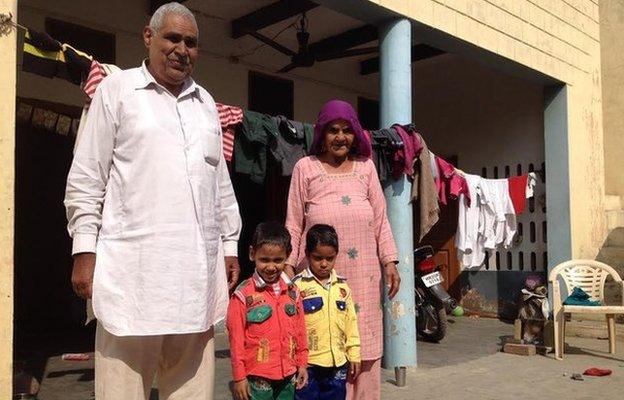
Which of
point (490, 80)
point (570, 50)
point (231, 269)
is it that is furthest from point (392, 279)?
point (490, 80)

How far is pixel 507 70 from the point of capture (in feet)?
23.2

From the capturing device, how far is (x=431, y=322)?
6.82 meters

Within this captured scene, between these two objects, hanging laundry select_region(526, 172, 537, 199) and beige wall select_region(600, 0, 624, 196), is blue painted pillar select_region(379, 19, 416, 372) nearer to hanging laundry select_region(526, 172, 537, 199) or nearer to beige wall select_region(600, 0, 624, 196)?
hanging laundry select_region(526, 172, 537, 199)

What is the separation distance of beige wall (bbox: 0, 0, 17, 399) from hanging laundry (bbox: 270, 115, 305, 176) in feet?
6.21

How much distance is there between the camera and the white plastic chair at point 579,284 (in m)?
5.77

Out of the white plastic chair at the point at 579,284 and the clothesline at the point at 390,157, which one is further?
the white plastic chair at the point at 579,284

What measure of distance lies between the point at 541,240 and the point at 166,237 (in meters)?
7.40

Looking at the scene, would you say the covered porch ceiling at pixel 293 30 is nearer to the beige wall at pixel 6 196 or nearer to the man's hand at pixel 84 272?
the beige wall at pixel 6 196

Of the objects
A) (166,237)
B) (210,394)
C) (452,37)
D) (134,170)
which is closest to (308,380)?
(210,394)

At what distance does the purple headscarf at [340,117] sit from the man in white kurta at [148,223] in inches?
43.0

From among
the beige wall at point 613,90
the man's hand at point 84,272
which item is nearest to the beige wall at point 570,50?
the beige wall at point 613,90

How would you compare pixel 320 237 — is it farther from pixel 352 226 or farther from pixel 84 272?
pixel 84 272

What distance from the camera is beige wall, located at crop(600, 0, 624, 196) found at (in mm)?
9016

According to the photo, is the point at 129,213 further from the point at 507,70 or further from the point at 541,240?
the point at 541,240
